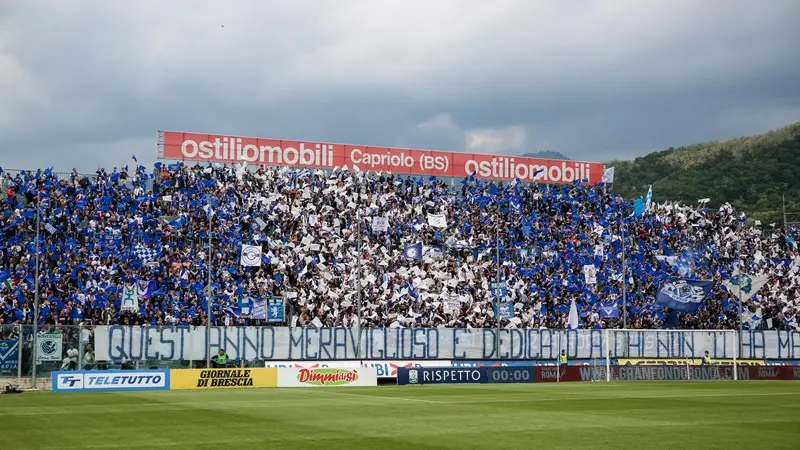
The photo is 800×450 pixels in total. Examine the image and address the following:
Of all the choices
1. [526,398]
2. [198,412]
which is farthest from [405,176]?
[198,412]

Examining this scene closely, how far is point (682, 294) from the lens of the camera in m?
63.0

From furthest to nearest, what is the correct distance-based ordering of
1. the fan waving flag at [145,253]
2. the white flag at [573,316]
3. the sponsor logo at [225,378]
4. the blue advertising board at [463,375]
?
1. the white flag at [573,316]
2. the fan waving flag at [145,253]
3. the blue advertising board at [463,375]
4. the sponsor logo at [225,378]

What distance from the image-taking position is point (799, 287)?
229 ft

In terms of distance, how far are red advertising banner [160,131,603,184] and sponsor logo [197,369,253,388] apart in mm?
25248

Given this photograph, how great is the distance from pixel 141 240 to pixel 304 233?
10.4 m

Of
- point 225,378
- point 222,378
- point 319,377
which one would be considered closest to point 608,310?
point 319,377

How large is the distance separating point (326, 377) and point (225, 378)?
5.10 metres

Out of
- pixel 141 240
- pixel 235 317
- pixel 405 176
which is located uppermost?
pixel 405 176

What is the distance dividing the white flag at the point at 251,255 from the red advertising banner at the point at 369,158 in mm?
14646

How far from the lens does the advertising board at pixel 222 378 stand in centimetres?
4316

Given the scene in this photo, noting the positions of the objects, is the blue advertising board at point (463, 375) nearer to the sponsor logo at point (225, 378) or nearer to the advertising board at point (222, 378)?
the advertising board at point (222, 378)

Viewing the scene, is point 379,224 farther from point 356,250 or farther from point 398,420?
point 398,420

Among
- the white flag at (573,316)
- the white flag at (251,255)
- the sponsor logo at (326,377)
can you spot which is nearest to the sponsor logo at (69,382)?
the sponsor logo at (326,377)

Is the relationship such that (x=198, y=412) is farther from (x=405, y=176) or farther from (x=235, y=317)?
(x=405, y=176)
